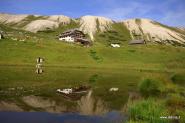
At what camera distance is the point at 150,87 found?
43.8m

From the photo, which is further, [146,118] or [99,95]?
[99,95]

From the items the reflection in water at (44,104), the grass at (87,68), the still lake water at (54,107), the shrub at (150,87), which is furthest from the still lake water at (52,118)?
the shrub at (150,87)

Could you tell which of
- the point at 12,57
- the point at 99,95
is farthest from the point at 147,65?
the point at 99,95

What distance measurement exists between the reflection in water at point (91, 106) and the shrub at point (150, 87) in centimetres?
686

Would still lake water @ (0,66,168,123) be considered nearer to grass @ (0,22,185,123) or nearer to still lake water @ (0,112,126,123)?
still lake water @ (0,112,126,123)

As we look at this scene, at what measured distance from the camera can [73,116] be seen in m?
29.3

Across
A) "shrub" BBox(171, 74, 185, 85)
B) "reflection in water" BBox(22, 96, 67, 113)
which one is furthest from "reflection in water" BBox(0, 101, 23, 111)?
"shrub" BBox(171, 74, 185, 85)

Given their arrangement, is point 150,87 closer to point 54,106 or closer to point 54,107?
point 54,106

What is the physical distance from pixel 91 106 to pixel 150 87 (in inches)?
443

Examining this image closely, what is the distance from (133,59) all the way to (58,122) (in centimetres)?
10555

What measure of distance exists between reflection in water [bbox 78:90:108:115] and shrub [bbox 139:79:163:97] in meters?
6.86

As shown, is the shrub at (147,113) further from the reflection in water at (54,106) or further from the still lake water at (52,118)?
the reflection in water at (54,106)

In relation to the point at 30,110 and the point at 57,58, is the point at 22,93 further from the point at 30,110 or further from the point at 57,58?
the point at 57,58

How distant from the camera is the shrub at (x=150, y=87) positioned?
43.3m
